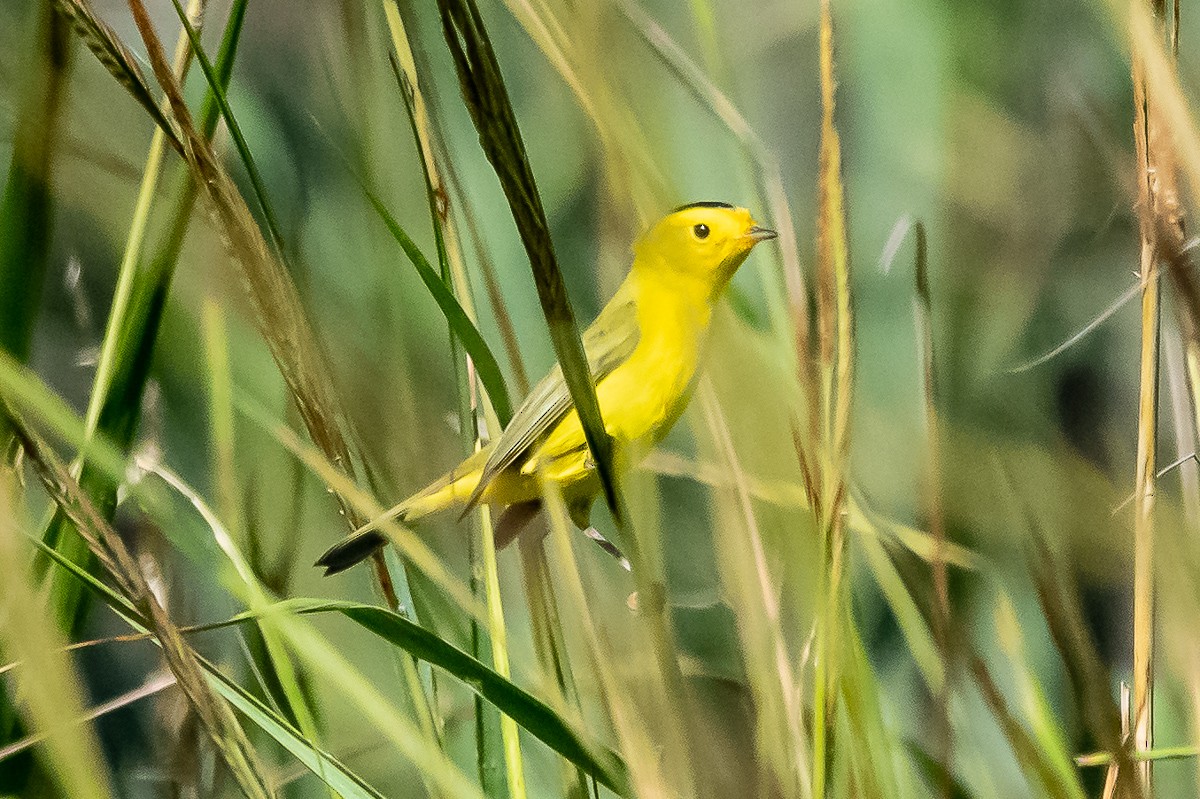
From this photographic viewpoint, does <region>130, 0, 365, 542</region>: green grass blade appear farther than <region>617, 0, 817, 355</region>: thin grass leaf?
No

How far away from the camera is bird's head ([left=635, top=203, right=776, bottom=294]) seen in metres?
0.85

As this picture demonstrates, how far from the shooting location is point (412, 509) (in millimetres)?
735

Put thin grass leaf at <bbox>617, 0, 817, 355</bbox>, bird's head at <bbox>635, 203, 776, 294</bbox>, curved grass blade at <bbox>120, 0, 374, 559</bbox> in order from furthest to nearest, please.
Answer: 1. bird's head at <bbox>635, 203, 776, 294</bbox>
2. thin grass leaf at <bbox>617, 0, 817, 355</bbox>
3. curved grass blade at <bbox>120, 0, 374, 559</bbox>

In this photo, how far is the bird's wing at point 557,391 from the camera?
62cm

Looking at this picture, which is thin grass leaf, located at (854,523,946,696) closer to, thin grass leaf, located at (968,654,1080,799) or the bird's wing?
thin grass leaf, located at (968,654,1080,799)

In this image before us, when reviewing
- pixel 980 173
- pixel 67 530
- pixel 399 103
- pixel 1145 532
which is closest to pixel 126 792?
pixel 67 530

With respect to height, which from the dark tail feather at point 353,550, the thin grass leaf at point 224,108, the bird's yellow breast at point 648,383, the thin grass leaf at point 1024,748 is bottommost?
the thin grass leaf at point 1024,748

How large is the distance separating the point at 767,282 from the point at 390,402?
0.80 ft

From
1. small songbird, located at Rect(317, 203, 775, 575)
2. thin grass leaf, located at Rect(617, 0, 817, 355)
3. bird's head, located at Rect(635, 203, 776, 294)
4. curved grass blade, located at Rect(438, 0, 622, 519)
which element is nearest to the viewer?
curved grass blade, located at Rect(438, 0, 622, 519)

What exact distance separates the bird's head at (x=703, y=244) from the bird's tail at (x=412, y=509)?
232mm

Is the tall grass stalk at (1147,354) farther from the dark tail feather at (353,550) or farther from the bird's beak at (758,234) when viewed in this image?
the dark tail feather at (353,550)

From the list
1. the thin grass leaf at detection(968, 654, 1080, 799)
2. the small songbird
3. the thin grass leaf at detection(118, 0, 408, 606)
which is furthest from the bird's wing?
the thin grass leaf at detection(968, 654, 1080, 799)

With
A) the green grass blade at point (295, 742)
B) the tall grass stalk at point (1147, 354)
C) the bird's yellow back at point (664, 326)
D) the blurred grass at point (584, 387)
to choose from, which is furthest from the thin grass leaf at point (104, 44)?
the bird's yellow back at point (664, 326)

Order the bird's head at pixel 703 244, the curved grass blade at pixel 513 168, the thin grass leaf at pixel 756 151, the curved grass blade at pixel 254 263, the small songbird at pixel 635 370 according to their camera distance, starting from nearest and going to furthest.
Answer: the curved grass blade at pixel 513 168 < the curved grass blade at pixel 254 263 < the thin grass leaf at pixel 756 151 < the small songbird at pixel 635 370 < the bird's head at pixel 703 244
